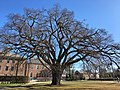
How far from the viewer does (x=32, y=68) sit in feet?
303

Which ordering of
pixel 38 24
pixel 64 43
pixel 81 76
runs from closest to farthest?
1. pixel 38 24
2. pixel 64 43
3. pixel 81 76

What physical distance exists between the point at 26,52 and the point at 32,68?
61578 mm

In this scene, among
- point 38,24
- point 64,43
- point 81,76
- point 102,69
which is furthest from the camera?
point 81,76

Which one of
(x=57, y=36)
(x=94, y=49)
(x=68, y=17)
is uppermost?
(x=68, y=17)

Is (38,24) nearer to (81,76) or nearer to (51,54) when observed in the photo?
(51,54)

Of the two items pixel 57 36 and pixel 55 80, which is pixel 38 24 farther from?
pixel 55 80

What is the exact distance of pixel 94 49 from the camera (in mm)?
31469

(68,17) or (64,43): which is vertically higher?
(68,17)

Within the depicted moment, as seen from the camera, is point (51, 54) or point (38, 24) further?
point (51, 54)

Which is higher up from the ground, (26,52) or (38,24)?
(38,24)

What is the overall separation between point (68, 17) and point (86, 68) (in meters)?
10.0

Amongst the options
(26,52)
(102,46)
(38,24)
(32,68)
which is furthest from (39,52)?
(32,68)

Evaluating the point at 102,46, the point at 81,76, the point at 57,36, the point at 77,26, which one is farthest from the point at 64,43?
the point at 81,76

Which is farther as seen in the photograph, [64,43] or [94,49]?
[64,43]
